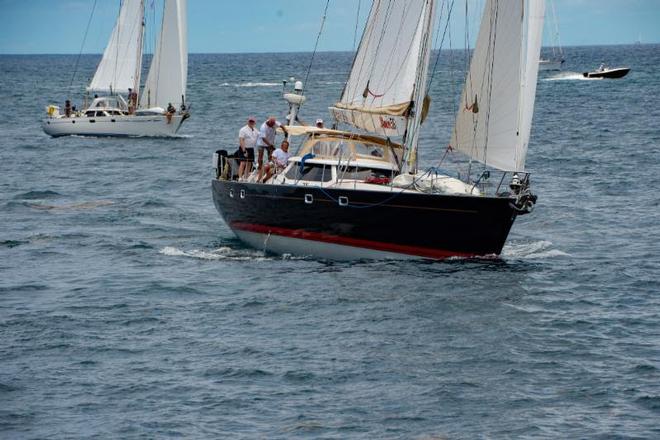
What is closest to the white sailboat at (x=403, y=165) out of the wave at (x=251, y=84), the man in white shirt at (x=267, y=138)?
the man in white shirt at (x=267, y=138)

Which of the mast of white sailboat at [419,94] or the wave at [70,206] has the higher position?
the mast of white sailboat at [419,94]

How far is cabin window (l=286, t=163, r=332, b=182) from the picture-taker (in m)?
26.7

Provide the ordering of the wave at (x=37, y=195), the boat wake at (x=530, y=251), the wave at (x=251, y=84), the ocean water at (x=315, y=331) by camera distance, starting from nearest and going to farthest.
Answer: the ocean water at (x=315, y=331) → the boat wake at (x=530, y=251) → the wave at (x=37, y=195) → the wave at (x=251, y=84)

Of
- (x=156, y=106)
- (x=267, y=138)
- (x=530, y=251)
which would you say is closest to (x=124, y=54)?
(x=156, y=106)

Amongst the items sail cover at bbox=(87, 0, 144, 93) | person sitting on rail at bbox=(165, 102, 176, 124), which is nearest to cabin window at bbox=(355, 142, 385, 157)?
person sitting on rail at bbox=(165, 102, 176, 124)

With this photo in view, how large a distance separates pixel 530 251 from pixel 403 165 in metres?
3.89

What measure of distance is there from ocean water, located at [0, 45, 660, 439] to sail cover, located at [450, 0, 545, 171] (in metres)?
2.64

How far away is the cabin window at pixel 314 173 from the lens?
26.7 meters

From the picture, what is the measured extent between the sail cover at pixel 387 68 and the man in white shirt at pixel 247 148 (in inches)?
89.2

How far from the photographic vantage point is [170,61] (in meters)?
64.2

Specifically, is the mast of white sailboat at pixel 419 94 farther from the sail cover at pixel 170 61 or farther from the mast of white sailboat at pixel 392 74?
the sail cover at pixel 170 61

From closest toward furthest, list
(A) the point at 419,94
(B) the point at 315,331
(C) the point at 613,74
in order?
(B) the point at 315,331
(A) the point at 419,94
(C) the point at 613,74

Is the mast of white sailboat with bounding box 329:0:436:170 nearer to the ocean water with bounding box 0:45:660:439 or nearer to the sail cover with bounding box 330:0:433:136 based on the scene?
the sail cover with bounding box 330:0:433:136

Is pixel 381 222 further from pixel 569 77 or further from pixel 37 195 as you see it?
pixel 569 77
